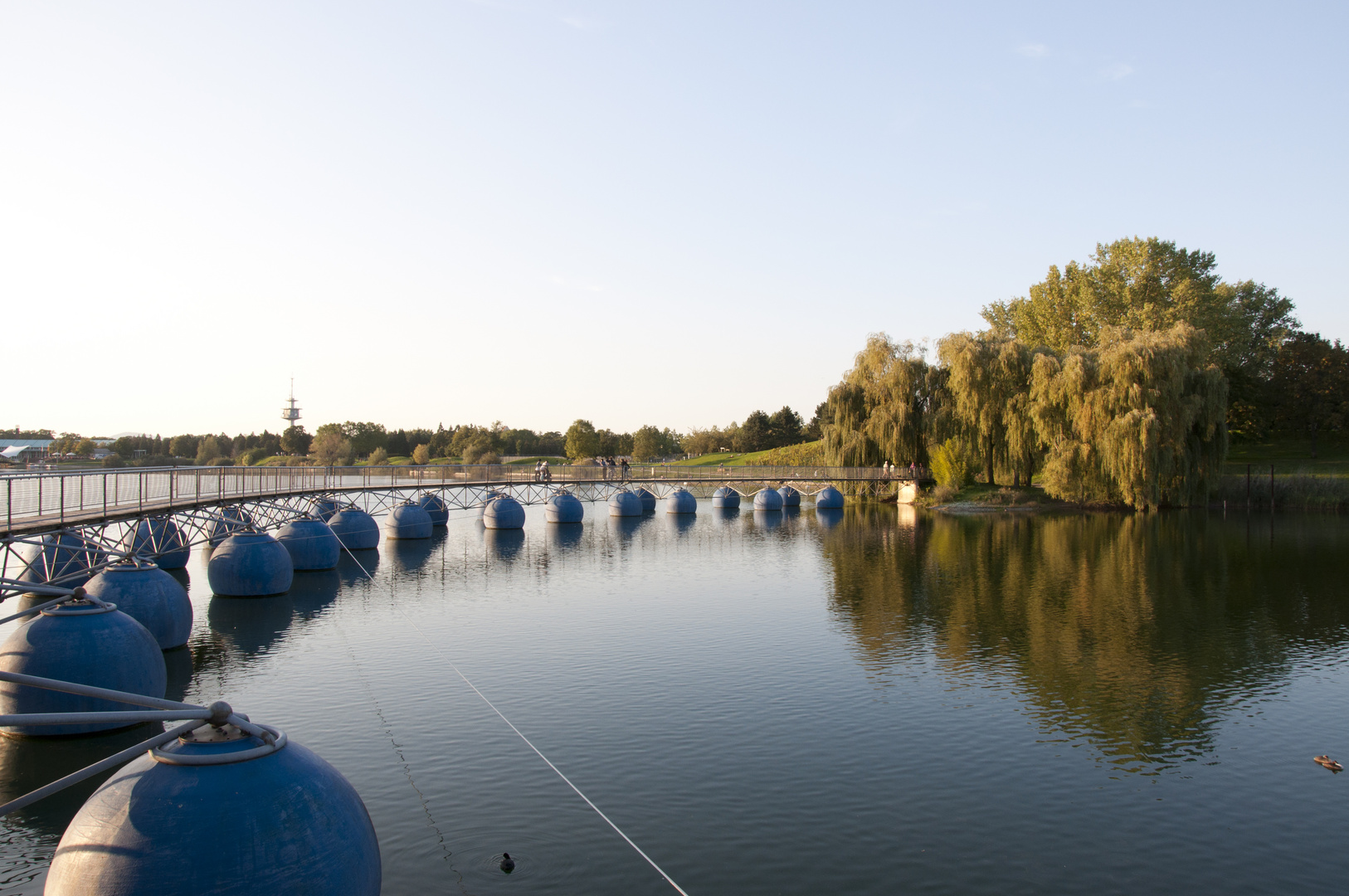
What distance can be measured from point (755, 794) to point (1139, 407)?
158 feet

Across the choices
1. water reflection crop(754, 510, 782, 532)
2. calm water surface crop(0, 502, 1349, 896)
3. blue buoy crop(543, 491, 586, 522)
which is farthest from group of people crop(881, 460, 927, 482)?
calm water surface crop(0, 502, 1349, 896)

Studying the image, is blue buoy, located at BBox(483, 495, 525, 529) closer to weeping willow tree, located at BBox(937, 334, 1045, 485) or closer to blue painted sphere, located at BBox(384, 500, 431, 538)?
blue painted sphere, located at BBox(384, 500, 431, 538)

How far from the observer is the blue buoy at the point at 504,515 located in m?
48.6

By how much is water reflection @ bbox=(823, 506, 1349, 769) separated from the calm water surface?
0.12 metres

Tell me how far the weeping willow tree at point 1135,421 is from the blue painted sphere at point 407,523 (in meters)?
36.4

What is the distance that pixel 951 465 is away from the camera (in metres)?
62.5

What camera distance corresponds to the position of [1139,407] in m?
51.6

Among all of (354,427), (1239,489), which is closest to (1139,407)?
(1239,489)

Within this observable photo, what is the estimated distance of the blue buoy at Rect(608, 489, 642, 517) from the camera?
188ft

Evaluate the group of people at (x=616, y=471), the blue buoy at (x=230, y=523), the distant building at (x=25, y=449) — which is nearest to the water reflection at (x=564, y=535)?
the blue buoy at (x=230, y=523)

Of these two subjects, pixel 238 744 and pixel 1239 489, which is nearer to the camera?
pixel 238 744

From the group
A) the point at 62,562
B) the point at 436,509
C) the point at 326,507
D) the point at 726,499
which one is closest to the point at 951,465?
the point at 726,499

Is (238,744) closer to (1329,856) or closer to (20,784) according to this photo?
(20,784)

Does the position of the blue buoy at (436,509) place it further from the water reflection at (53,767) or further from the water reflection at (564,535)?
the water reflection at (53,767)
